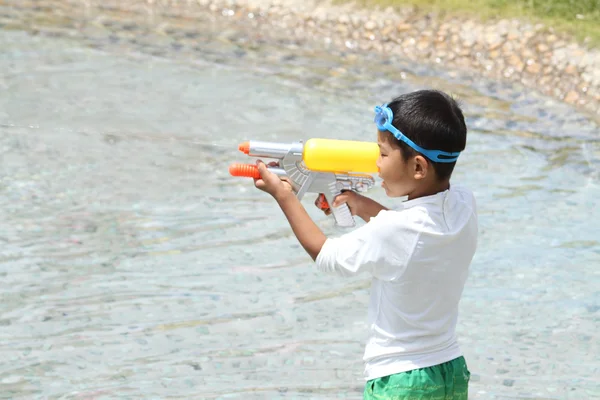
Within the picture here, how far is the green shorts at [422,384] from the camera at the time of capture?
2145 millimetres

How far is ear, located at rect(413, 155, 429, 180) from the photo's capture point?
2.09 metres

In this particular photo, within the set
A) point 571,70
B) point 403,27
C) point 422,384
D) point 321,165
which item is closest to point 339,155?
point 321,165

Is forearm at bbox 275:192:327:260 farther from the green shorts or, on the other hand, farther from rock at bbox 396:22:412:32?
rock at bbox 396:22:412:32

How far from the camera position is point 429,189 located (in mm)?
2160

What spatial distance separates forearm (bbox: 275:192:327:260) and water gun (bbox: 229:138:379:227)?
80mm

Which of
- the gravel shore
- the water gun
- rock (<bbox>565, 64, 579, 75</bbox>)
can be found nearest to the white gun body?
the water gun

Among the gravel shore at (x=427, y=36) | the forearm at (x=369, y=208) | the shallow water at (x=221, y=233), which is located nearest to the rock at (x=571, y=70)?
the gravel shore at (x=427, y=36)

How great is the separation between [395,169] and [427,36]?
5995 mm

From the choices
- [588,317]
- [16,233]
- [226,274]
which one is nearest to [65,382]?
[226,274]

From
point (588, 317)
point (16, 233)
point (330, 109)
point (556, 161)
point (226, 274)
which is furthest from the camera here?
point (330, 109)

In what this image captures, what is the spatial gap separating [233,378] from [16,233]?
1854mm

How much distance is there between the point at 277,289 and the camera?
4.24 metres

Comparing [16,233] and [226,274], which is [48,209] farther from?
[226,274]

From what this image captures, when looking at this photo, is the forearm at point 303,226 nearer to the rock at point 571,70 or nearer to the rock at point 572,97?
the rock at point 572,97
